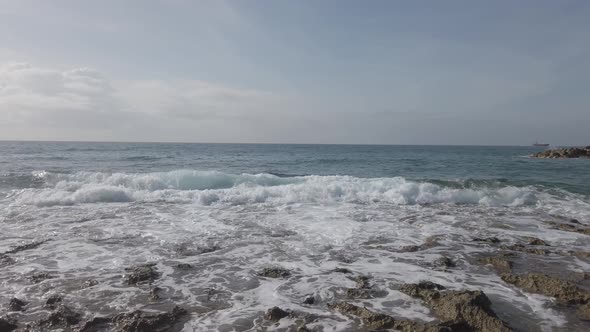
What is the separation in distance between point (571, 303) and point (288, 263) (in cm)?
461

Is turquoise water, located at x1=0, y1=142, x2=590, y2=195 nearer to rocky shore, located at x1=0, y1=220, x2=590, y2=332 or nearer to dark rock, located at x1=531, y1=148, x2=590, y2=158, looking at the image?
dark rock, located at x1=531, y1=148, x2=590, y2=158

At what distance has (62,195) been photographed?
551 inches

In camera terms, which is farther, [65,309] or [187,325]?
[65,309]

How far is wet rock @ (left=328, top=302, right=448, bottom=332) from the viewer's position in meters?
4.40

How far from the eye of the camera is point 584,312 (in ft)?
16.1

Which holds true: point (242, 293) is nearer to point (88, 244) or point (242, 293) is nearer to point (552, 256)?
point (88, 244)

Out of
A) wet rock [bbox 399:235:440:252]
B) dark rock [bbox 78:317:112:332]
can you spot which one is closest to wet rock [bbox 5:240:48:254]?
dark rock [bbox 78:317:112:332]

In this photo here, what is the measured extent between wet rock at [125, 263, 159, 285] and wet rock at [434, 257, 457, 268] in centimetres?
542

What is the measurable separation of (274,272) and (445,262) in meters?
3.47

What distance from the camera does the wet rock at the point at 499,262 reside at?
22.3ft

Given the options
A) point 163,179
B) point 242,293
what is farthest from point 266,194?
point 242,293

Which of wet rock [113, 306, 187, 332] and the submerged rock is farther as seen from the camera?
the submerged rock

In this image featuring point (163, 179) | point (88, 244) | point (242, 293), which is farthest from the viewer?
point (163, 179)

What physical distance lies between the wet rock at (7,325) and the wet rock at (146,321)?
1182 mm
